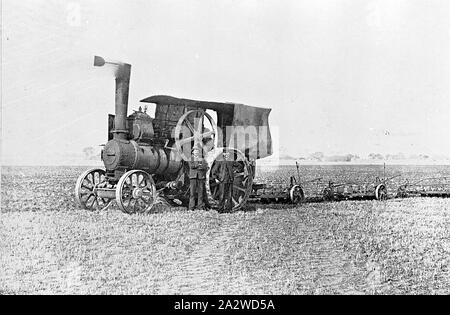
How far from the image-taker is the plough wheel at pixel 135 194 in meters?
11.0

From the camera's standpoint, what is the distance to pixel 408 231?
408 inches

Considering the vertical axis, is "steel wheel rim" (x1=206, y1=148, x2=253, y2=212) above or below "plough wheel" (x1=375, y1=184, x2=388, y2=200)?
above

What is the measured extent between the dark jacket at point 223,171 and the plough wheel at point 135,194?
169 centimetres

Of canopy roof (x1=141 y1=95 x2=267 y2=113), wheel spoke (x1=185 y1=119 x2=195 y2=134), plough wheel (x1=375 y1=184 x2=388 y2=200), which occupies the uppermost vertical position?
canopy roof (x1=141 y1=95 x2=267 y2=113)

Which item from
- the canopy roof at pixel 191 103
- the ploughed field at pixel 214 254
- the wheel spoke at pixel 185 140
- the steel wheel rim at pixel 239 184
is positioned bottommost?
the ploughed field at pixel 214 254

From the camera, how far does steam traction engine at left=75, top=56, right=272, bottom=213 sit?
37.0 feet

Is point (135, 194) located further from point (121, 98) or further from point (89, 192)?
point (121, 98)

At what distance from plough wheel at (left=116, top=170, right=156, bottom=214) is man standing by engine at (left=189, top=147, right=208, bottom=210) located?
40.8 inches

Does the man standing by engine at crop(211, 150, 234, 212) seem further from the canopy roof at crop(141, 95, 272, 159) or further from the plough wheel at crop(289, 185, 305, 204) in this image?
the plough wheel at crop(289, 185, 305, 204)

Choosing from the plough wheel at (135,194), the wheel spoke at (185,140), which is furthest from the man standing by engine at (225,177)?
the plough wheel at (135,194)

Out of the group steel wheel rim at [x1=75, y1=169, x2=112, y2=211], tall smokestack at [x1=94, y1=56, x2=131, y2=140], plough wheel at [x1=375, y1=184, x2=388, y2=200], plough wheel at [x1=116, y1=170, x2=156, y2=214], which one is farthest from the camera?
plough wheel at [x1=375, y1=184, x2=388, y2=200]

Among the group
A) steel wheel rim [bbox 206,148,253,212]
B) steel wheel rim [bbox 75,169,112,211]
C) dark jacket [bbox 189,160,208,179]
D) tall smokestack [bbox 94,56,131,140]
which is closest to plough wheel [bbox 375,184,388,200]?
steel wheel rim [bbox 206,148,253,212]

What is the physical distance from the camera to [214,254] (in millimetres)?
8164

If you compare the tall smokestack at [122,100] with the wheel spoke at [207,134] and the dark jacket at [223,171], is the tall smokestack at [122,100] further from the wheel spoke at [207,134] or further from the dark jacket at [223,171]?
the dark jacket at [223,171]
